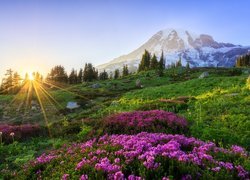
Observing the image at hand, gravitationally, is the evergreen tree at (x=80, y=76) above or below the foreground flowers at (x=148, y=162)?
above

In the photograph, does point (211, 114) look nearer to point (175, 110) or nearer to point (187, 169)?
point (175, 110)

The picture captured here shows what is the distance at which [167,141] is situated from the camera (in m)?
A: 8.38

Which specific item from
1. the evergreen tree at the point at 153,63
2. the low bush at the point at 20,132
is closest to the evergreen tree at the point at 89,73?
the evergreen tree at the point at 153,63

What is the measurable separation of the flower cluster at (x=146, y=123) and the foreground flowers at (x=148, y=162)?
3.83 metres

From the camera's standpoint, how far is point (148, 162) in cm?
635

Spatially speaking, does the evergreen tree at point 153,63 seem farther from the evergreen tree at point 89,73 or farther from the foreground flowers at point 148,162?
the foreground flowers at point 148,162

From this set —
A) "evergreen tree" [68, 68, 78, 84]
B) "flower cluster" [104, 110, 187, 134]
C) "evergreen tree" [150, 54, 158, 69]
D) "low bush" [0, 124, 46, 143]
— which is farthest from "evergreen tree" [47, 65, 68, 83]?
"flower cluster" [104, 110, 187, 134]

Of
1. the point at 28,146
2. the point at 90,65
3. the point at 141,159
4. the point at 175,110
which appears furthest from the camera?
the point at 90,65

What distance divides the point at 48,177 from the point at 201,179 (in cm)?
414

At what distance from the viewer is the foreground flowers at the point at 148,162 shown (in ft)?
20.0

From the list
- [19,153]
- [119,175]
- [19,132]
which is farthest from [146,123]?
[19,132]

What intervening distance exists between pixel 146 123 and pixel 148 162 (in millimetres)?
6665

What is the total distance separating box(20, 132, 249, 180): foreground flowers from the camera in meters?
6.09

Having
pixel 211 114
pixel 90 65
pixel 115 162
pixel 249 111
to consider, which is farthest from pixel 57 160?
pixel 90 65
